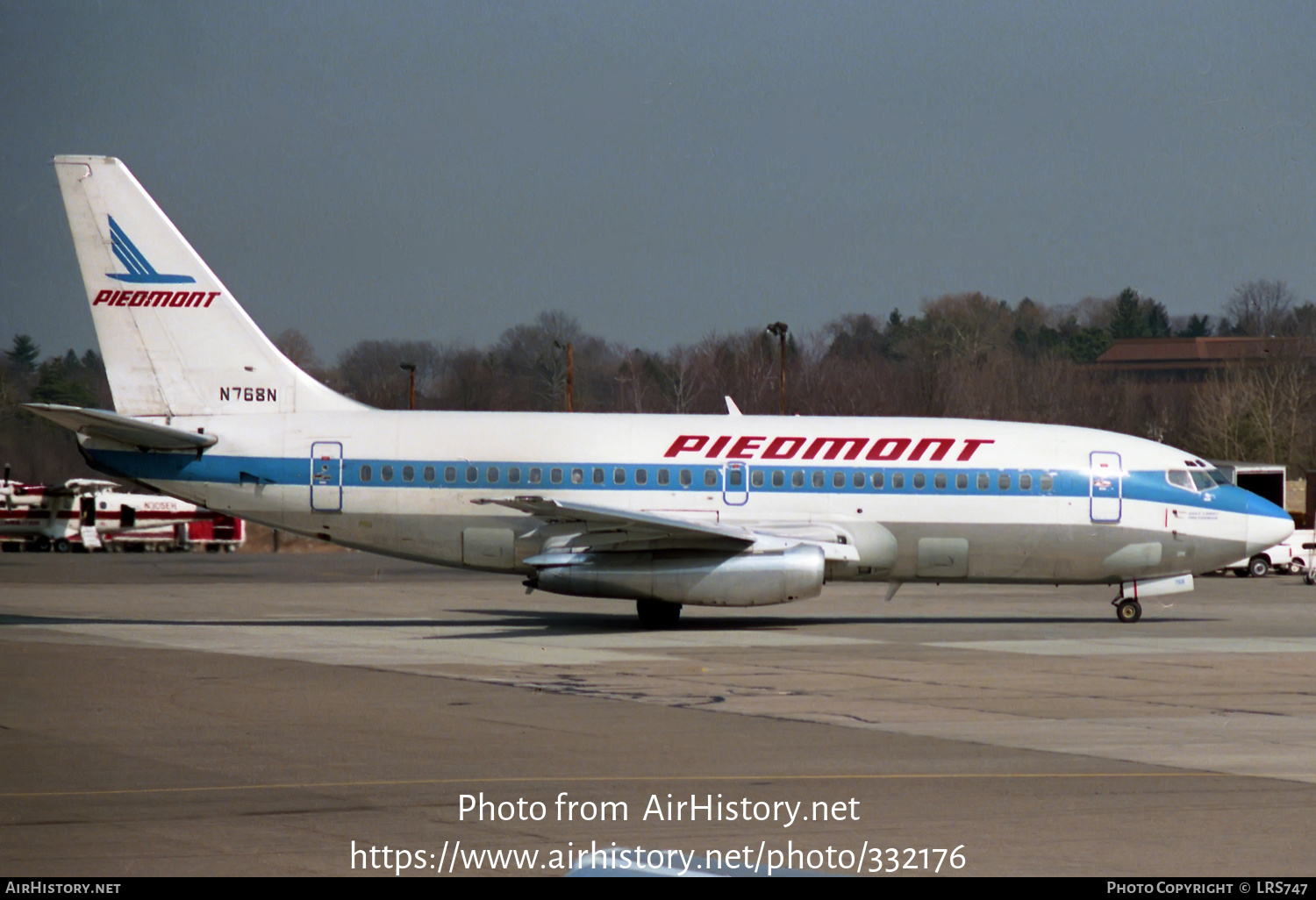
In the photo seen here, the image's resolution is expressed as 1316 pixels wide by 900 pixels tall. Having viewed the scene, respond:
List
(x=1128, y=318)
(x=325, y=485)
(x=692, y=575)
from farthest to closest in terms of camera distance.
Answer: (x=1128, y=318) → (x=325, y=485) → (x=692, y=575)

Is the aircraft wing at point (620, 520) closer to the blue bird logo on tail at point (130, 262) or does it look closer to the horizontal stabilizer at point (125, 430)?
the horizontal stabilizer at point (125, 430)

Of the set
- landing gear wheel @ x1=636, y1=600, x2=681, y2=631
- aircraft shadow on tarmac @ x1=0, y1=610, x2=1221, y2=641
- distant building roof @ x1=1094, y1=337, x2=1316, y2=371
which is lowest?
aircraft shadow on tarmac @ x1=0, y1=610, x2=1221, y2=641

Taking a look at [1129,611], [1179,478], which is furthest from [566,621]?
[1179,478]

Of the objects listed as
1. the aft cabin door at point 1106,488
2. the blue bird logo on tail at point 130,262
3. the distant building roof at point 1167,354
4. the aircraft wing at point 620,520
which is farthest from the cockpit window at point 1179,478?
the distant building roof at point 1167,354

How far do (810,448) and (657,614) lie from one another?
390 cm

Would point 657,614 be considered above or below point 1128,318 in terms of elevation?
below

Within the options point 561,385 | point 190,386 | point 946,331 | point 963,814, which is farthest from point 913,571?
point 946,331

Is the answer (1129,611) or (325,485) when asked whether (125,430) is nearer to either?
(325,485)

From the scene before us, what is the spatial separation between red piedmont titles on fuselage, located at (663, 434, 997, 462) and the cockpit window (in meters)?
3.50

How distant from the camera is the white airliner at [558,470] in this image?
26.2m

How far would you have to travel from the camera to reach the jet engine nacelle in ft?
80.9

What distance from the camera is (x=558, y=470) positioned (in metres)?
26.5

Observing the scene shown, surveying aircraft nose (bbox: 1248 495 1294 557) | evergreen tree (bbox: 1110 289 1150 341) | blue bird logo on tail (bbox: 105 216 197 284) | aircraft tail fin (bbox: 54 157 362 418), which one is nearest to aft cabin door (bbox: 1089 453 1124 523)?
aircraft nose (bbox: 1248 495 1294 557)

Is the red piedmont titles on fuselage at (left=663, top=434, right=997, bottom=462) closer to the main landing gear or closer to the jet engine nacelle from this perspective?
the jet engine nacelle
